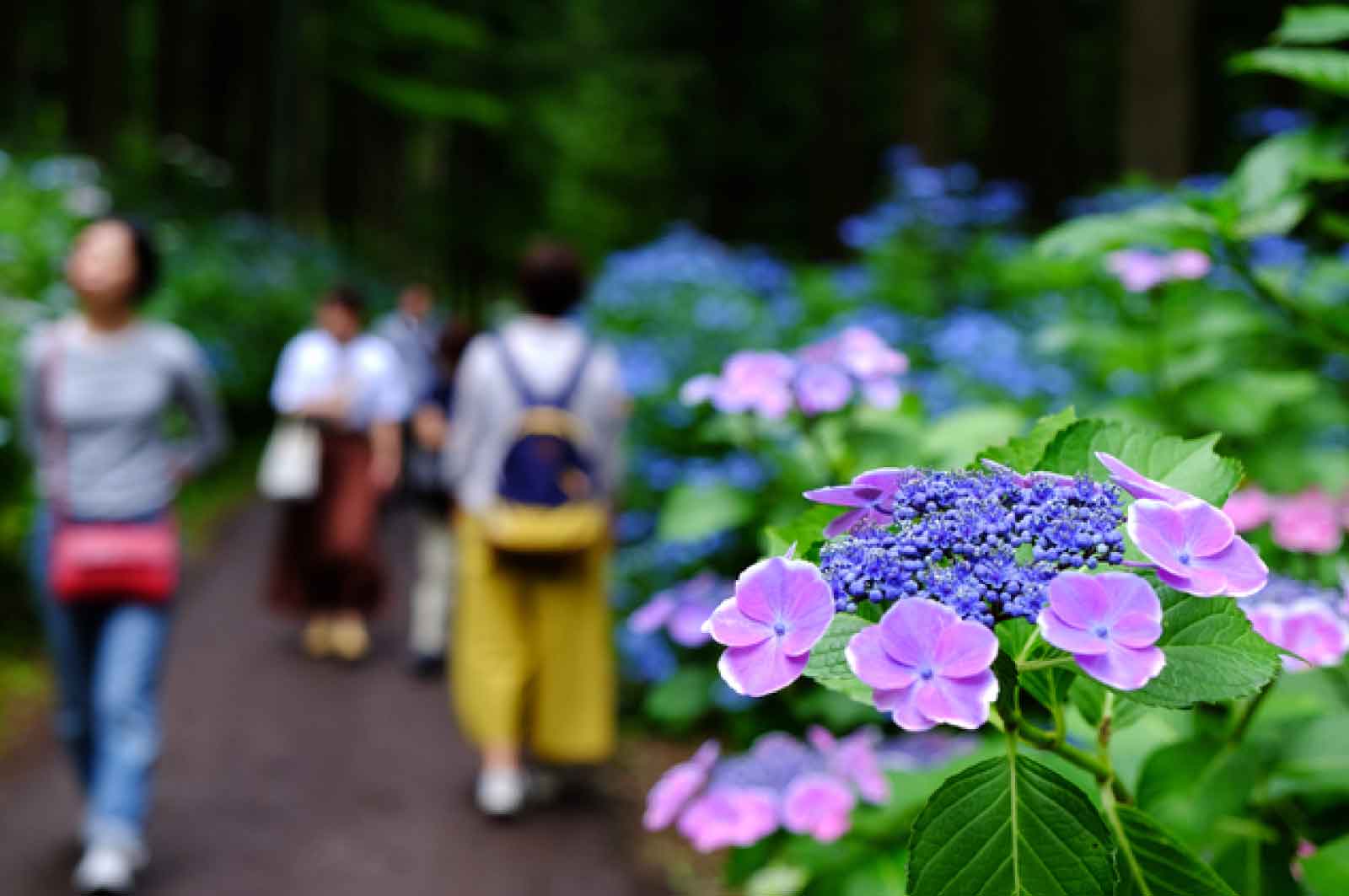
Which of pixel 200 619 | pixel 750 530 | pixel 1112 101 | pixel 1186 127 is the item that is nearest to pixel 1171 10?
pixel 1186 127

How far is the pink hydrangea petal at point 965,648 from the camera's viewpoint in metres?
0.86

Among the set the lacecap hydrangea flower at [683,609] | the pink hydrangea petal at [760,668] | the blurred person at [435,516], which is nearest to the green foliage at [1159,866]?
the pink hydrangea petal at [760,668]

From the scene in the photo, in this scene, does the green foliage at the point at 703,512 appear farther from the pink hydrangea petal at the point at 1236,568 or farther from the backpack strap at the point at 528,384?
the pink hydrangea petal at the point at 1236,568

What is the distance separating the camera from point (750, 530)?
166 inches

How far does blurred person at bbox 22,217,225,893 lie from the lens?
3967 mm

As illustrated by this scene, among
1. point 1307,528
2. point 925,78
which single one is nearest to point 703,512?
point 1307,528

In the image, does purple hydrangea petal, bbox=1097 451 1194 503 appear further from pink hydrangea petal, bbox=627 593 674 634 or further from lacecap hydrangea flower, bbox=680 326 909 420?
pink hydrangea petal, bbox=627 593 674 634

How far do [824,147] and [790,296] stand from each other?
537 cm

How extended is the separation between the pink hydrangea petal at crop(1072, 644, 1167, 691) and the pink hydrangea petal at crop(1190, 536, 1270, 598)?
2.6 inches

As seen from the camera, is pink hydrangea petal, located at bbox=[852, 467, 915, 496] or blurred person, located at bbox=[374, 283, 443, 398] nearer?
pink hydrangea petal, located at bbox=[852, 467, 915, 496]

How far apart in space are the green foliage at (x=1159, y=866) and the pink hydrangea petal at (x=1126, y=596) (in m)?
0.25

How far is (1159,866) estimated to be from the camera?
1041 mm

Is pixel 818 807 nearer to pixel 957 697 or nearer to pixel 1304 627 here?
pixel 1304 627

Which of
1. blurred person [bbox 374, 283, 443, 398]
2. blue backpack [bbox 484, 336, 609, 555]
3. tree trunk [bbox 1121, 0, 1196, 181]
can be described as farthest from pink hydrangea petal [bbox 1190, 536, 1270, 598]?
blurred person [bbox 374, 283, 443, 398]
